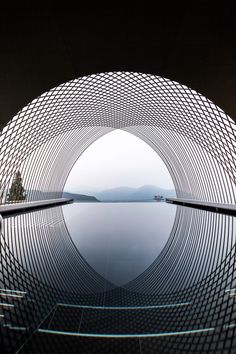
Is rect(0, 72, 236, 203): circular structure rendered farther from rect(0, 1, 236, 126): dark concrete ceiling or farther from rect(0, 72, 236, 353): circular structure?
rect(0, 72, 236, 353): circular structure

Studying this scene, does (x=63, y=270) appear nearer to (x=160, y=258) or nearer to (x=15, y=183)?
(x=160, y=258)

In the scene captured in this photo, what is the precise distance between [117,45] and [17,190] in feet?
115

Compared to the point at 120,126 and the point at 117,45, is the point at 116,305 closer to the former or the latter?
the point at 117,45

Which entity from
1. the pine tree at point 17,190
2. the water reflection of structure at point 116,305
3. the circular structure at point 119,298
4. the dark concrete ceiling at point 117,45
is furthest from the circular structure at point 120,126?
the water reflection of structure at point 116,305

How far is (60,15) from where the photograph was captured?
14344 millimetres

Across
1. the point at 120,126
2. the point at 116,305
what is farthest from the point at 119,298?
the point at 120,126

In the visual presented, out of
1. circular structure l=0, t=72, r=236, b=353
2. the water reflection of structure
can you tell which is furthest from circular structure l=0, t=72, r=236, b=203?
the water reflection of structure

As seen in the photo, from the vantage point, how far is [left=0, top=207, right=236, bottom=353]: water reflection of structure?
4242mm

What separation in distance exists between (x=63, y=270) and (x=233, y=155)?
3240 cm

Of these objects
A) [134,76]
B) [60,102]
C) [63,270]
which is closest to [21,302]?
[63,270]

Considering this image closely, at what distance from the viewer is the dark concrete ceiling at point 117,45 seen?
1422cm

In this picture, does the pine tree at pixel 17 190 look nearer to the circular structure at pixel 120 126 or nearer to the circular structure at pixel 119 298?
the circular structure at pixel 120 126

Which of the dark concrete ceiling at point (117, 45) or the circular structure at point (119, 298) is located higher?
the dark concrete ceiling at point (117, 45)

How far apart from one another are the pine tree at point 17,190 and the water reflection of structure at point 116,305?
3790 centimetres
